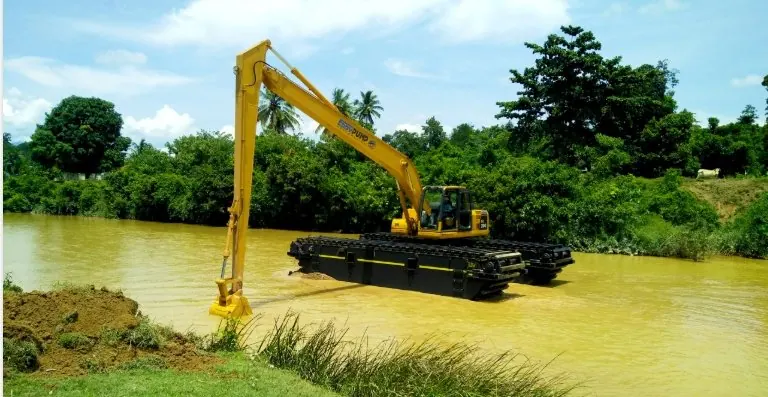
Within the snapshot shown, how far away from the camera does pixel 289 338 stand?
7367 mm

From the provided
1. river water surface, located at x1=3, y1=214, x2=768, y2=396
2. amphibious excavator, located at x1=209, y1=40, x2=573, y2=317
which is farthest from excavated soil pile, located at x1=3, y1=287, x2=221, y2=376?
amphibious excavator, located at x1=209, y1=40, x2=573, y2=317

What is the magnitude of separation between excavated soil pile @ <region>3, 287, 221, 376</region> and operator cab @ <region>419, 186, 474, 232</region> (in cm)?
834

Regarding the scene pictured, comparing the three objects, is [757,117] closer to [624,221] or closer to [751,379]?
[624,221]

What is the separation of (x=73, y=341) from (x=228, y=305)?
412 centimetres

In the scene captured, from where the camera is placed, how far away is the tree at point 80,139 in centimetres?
6006

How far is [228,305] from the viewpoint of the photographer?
430 inches

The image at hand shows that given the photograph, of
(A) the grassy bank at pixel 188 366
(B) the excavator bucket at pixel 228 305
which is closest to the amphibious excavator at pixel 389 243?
(B) the excavator bucket at pixel 228 305

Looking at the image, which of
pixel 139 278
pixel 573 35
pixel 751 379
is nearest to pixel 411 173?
pixel 139 278

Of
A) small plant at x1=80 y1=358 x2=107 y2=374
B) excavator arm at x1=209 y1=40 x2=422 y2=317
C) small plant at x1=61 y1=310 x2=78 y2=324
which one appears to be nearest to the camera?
small plant at x1=80 y1=358 x2=107 y2=374

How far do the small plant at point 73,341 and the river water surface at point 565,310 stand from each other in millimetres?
3402

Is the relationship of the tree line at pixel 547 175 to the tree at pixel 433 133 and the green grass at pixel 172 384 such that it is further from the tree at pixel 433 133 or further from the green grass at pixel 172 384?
the green grass at pixel 172 384

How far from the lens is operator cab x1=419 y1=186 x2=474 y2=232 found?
50.6ft

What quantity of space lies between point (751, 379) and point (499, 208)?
16990mm

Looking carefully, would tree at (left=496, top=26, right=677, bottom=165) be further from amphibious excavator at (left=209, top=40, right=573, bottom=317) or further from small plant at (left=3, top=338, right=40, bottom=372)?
small plant at (left=3, top=338, right=40, bottom=372)
